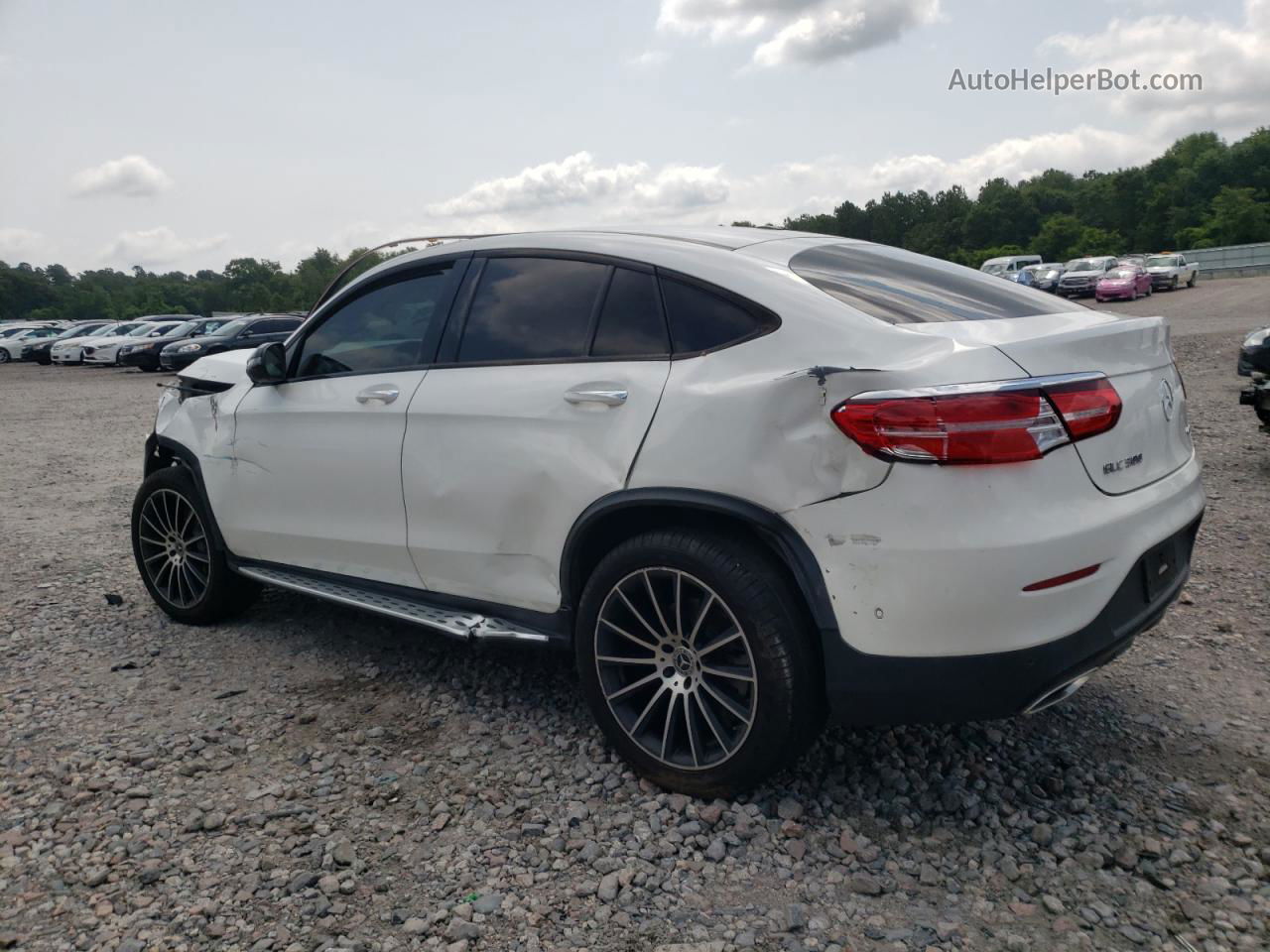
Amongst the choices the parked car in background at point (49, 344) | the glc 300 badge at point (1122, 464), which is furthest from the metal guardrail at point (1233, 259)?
the glc 300 badge at point (1122, 464)

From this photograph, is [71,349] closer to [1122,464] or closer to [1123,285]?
[1123,285]

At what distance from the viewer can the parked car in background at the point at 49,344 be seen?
3684 cm

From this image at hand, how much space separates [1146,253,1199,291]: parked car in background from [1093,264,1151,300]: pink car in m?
1.93

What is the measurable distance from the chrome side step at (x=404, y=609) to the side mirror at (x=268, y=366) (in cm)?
83

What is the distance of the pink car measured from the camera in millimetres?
35562

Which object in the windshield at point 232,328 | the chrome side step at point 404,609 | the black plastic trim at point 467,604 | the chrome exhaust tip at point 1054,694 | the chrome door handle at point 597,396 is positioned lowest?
the chrome exhaust tip at point 1054,694

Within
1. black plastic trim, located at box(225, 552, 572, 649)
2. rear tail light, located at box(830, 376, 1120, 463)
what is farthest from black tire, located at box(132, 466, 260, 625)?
rear tail light, located at box(830, 376, 1120, 463)

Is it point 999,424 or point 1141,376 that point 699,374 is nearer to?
point 999,424

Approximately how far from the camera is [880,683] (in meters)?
2.74

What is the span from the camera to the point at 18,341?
130 feet

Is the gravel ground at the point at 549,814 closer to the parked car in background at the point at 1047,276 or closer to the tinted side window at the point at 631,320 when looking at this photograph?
the tinted side window at the point at 631,320

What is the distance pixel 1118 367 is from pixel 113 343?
33.7 meters

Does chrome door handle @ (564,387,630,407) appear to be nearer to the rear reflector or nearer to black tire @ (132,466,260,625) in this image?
the rear reflector

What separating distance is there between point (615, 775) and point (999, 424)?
5.52 feet
